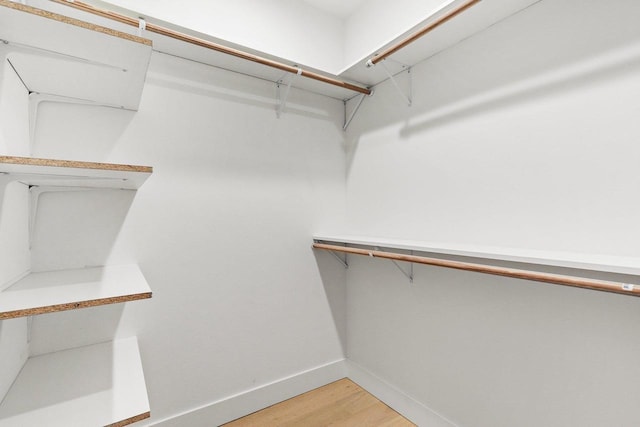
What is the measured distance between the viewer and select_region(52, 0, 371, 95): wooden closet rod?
1.21m

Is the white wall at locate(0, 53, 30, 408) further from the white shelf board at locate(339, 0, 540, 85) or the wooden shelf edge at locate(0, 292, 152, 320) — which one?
the white shelf board at locate(339, 0, 540, 85)

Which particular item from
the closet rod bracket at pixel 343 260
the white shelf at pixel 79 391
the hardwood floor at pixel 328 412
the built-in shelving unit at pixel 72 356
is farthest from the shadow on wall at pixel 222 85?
the hardwood floor at pixel 328 412

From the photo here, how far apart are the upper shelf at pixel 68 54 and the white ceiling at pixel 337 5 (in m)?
1.38

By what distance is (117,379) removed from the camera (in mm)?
1144

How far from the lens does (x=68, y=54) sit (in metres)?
1.02

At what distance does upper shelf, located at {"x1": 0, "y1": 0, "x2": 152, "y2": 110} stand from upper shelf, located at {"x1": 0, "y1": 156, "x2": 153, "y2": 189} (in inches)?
15.4

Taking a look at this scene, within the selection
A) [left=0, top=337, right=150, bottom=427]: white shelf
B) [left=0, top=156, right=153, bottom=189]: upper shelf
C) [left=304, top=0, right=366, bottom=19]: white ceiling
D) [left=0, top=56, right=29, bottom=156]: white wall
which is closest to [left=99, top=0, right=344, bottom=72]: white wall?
[left=304, top=0, right=366, bottom=19]: white ceiling

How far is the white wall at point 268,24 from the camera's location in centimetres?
158

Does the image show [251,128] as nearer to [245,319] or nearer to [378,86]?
[378,86]

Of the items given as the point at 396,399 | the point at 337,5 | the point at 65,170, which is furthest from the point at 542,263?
the point at 337,5

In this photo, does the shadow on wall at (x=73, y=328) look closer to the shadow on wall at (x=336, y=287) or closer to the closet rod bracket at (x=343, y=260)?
the shadow on wall at (x=336, y=287)

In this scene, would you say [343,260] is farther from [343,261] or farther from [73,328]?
[73,328]

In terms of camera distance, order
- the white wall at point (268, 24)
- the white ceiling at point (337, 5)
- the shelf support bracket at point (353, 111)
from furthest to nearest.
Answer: the shelf support bracket at point (353, 111) < the white ceiling at point (337, 5) < the white wall at point (268, 24)

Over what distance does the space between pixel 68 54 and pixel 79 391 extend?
1.15 meters
